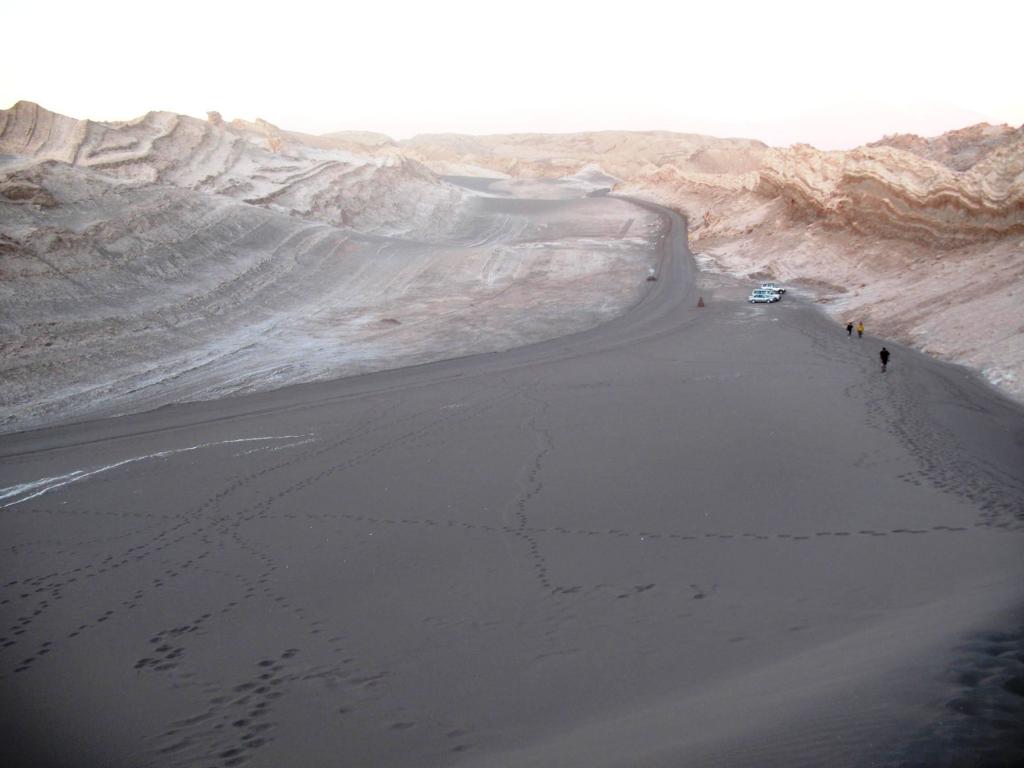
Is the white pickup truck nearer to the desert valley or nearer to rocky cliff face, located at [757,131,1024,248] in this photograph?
the desert valley

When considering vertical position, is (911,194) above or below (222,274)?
above

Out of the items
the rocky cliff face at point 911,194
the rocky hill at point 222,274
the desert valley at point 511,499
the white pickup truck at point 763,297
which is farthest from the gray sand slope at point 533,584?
the rocky cliff face at point 911,194

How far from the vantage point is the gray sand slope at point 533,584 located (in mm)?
5879

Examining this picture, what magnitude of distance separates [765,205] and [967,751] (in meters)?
42.6

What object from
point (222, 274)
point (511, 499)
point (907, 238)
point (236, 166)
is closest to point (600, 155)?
point (236, 166)

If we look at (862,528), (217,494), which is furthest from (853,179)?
(217,494)

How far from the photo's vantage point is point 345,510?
11.5 meters

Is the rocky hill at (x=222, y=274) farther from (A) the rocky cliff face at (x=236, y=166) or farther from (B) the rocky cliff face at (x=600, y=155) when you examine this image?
(B) the rocky cliff face at (x=600, y=155)

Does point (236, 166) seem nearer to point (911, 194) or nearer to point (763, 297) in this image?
point (763, 297)

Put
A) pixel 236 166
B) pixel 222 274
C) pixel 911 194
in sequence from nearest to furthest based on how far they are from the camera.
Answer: pixel 911 194 → pixel 222 274 → pixel 236 166

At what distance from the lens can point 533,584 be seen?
859cm

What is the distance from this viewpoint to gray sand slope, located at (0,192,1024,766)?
19.3ft

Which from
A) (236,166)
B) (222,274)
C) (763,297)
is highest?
(236,166)

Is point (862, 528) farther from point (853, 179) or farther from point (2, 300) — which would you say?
point (853, 179)
